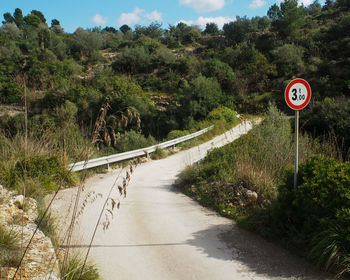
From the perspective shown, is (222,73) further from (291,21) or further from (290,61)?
(291,21)

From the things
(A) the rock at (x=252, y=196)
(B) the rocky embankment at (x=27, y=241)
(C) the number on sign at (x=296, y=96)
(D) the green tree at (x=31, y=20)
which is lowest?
(A) the rock at (x=252, y=196)

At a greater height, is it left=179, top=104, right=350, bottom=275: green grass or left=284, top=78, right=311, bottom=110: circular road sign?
left=284, top=78, right=311, bottom=110: circular road sign

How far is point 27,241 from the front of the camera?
392 cm

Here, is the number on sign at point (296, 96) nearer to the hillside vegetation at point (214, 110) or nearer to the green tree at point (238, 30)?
the hillside vegetation at point (214, 110)

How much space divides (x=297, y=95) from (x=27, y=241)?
4958 millimetres

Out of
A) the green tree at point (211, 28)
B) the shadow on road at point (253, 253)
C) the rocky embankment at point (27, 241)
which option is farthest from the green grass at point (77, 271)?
the green tree at point (211, 28)

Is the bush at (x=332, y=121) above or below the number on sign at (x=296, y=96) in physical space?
below

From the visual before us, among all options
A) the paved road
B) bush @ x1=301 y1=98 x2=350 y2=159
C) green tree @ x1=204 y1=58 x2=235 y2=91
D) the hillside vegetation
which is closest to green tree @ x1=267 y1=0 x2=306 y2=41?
the hillside vegetation

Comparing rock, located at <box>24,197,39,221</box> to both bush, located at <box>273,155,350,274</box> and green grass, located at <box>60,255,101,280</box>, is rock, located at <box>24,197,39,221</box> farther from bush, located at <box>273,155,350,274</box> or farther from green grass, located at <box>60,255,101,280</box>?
bush, located at <box>273,155,350,274</box>

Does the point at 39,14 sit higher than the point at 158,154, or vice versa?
the point at 39,14

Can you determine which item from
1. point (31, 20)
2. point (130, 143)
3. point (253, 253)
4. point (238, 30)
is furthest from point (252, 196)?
point (31, 20)

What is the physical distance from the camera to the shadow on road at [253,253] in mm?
3953

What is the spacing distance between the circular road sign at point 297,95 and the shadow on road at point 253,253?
2505mm

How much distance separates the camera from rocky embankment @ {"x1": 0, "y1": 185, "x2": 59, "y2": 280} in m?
3.09
